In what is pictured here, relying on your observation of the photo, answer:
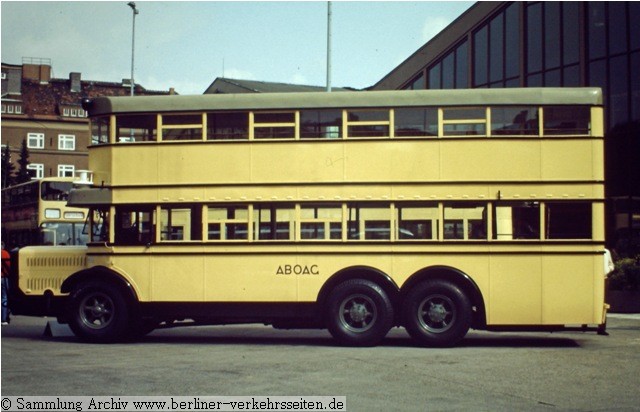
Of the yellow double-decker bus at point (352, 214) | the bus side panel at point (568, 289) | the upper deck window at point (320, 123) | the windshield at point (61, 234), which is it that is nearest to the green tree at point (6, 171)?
the windshield at point (61, 234)

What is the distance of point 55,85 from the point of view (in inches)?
3625

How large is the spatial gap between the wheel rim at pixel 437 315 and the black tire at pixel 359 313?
0.47m

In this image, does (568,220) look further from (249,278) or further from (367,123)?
(249,278)

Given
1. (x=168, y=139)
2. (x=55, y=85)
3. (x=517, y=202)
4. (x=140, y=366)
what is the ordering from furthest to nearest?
(x=55, y=85)
(x=168, y=139)
(x=517, y=202)
(x=140, y=366)

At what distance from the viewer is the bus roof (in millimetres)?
14188

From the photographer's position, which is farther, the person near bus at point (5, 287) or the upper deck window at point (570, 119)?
the person near bus at point (5, 287)

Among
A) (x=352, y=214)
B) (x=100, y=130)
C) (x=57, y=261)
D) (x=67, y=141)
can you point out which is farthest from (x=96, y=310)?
(x=67, y=141)

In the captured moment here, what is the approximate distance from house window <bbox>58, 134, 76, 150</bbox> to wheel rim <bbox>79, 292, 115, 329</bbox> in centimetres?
7380

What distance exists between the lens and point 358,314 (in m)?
14.1

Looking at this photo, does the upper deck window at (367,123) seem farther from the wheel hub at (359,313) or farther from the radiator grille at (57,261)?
the radiator grille at (57,261)

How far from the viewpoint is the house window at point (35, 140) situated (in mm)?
84669

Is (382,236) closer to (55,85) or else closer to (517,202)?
(517,202)

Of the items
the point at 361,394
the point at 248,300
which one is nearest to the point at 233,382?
the point at 361,394

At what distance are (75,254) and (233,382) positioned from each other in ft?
23.5
